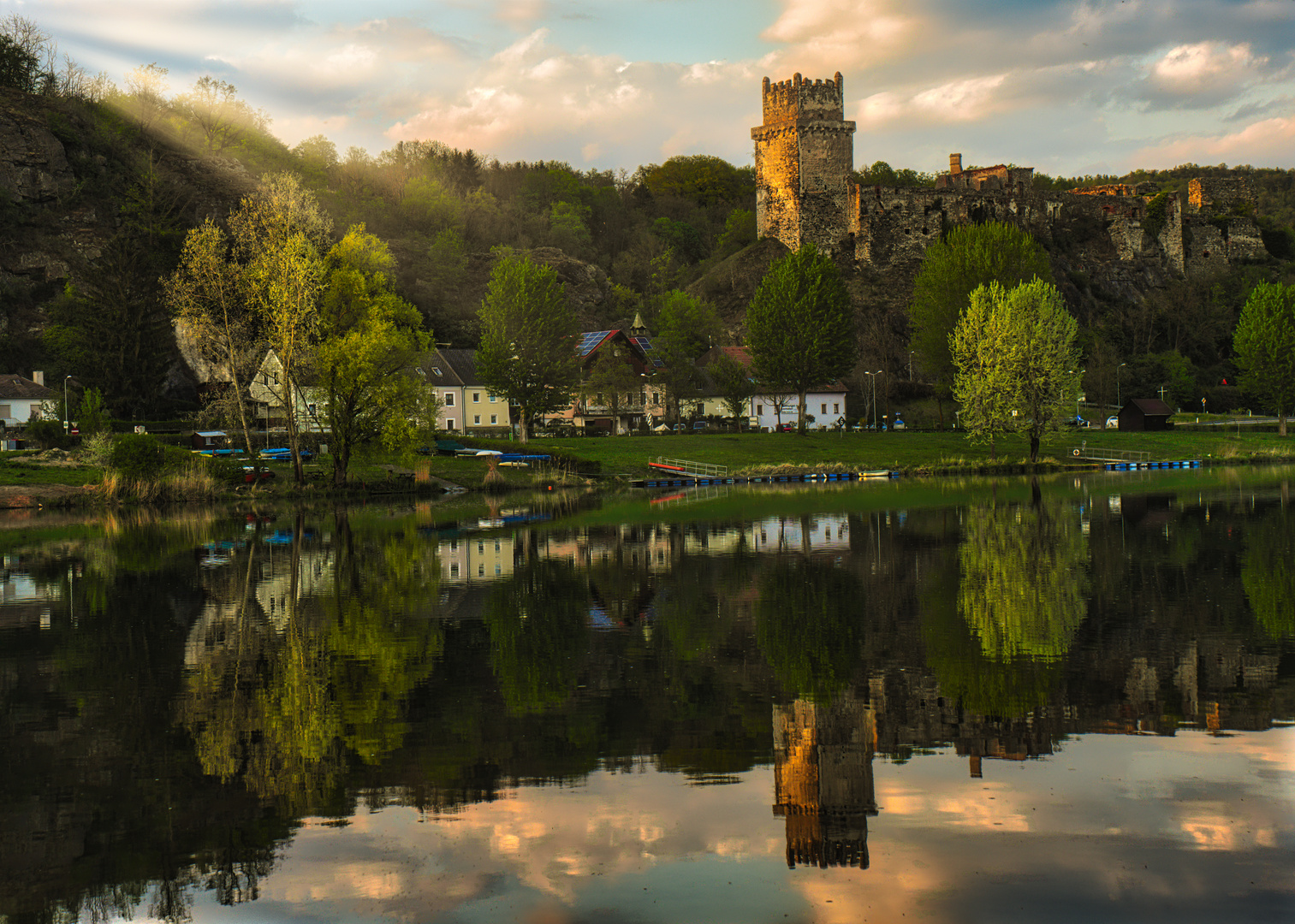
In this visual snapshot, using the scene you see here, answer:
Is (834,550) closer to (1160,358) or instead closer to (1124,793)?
(1124,793)

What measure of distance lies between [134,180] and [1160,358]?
104 metres

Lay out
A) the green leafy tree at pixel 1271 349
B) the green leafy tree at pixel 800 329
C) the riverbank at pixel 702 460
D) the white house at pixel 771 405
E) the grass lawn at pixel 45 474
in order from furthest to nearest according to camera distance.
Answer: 1. the white house at pixel 771 405
2. the green leafy tree at pixel 800 329
3. the green leafy tree at pixel 1271 349
4. the riverbank at pixel 702 460
5. the grass lawn at pixel 45 474

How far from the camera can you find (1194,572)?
24.3m

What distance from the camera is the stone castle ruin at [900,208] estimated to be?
400 ft

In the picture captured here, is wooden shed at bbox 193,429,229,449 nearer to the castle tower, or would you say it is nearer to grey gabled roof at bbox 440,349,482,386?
grey gabled roof at bbox 440,349,482,386

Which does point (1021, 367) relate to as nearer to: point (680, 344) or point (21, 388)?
point (680, 344)

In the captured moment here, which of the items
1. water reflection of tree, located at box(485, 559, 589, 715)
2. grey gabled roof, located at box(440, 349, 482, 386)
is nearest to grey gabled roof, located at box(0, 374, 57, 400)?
grey gabled roof, located at box(440, 349, 482, 386)

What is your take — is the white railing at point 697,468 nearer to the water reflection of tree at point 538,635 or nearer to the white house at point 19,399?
the white house at point 19,399

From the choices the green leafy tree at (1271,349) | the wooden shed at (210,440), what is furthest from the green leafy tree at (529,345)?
the green leafy tree at (1271,349)

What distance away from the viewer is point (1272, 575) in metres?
23.5

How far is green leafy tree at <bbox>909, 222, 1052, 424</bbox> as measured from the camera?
9012 cm

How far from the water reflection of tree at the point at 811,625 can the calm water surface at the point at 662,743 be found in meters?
0.10

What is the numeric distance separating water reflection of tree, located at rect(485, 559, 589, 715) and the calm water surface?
0.10 m

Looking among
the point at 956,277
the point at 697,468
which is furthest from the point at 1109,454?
the point at 697,468
